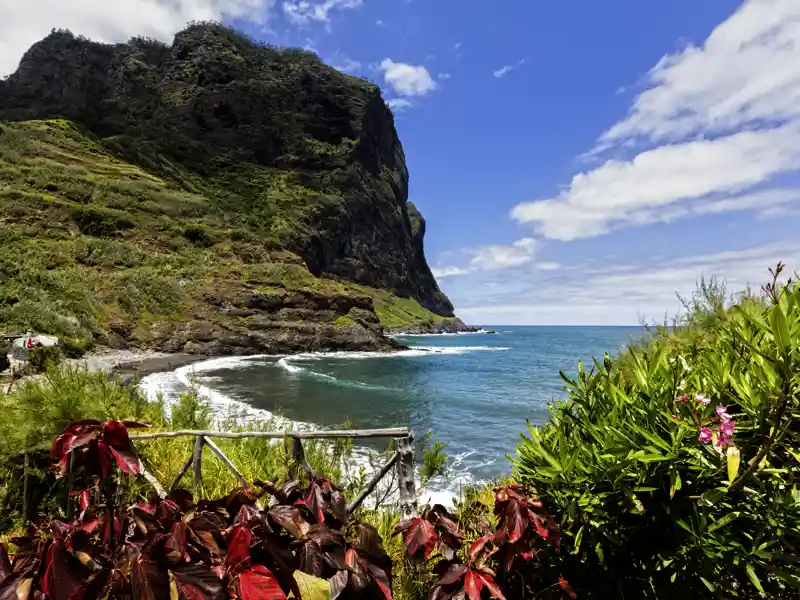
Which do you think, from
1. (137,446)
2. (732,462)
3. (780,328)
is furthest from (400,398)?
(780,328)

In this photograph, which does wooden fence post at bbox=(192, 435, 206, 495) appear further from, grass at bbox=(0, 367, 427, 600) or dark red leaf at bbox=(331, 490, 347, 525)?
dark red leaf at bbox=(331, 490, 347, 525)

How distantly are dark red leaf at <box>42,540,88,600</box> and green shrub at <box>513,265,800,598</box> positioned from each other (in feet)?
8.01

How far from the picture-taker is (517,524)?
8.31 feet

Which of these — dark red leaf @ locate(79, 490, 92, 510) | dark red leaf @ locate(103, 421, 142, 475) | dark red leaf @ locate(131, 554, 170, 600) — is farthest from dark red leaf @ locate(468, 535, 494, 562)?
dark red leaf @ locate(79, 490, 92, 510)

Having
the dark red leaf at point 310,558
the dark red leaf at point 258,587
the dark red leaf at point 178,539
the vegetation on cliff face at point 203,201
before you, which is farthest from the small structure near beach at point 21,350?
the dark red leaf at point 258,587

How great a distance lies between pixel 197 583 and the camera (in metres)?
1.51

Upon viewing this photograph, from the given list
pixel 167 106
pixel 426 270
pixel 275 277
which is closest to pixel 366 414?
pixel 275 277

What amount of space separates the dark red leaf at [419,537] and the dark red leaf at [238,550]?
3.85 feet

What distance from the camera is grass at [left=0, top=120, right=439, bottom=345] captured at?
34.8m

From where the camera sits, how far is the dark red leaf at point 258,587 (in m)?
1.51

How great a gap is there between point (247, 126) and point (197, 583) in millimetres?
128107

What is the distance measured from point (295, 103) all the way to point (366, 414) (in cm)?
12117

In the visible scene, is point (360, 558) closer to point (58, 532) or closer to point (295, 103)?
point (58, 532)

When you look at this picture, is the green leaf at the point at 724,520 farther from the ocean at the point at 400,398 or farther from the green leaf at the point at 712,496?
the ocean at the point at 400,398
